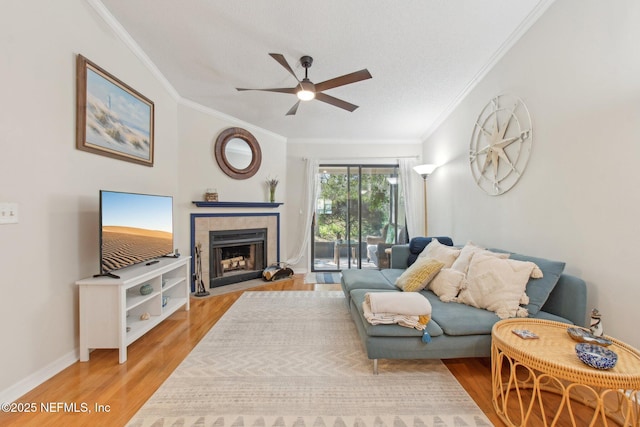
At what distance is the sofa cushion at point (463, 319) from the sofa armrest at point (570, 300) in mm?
426

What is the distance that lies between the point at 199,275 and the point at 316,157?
2998 mm

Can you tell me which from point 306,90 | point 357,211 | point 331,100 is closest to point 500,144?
point 331,100

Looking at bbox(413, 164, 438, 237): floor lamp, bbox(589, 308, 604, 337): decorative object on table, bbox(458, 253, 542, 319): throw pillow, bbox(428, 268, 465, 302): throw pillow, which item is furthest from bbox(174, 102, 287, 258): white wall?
bbox(589, 308, 604, 337): decorative object on table

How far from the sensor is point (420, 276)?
102 inches

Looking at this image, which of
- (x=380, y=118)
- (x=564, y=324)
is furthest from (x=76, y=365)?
(x=380, y=118)

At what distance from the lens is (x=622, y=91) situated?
1595 mm

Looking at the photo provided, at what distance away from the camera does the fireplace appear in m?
4.16

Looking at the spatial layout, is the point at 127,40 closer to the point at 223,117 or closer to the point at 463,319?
the point at 223,117

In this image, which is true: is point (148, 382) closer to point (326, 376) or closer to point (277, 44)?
point (326, 376)

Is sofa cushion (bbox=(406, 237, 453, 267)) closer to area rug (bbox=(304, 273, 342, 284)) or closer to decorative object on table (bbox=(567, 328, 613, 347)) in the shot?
area rug (bbox=(304, 273, 342, 284))

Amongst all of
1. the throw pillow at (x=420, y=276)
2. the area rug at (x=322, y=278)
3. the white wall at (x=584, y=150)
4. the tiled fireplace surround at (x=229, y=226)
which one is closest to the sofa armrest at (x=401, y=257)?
the throw pillow at (x=420, y=276)

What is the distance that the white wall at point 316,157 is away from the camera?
529 centimetres

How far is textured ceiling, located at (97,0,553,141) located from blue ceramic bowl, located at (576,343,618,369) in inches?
92.9

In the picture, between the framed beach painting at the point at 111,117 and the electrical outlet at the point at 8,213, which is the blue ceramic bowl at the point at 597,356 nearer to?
the electrical outlet at the point at 8,213
